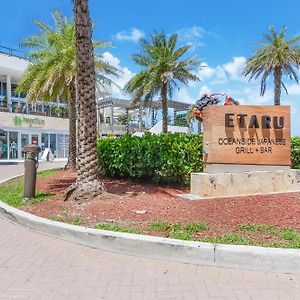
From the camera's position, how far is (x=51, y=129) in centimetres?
3756

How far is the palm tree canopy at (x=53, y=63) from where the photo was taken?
17.5 metres

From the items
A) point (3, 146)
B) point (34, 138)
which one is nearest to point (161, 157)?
point (3, 146)

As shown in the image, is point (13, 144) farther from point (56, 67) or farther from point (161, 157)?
point (161, 157)

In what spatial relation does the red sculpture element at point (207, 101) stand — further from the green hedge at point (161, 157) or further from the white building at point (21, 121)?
the white building at point (21, 121)

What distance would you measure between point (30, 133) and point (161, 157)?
91.1 feet

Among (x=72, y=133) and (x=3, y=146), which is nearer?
(x=72, y=133)

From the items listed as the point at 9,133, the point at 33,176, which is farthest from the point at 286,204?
the point at 9,133

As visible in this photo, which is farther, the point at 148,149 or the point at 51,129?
the point at 51,129

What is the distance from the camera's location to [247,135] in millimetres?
9594

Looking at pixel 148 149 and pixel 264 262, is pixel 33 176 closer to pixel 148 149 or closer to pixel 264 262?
pixel 148 149

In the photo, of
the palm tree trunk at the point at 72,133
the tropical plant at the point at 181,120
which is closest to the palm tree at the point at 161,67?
the palm tree trunk at the point at 72,133

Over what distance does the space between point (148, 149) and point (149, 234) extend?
493 centimetres

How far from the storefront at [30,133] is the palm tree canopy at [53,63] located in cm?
1467

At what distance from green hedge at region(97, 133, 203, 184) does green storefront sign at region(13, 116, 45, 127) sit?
24.7 metres
